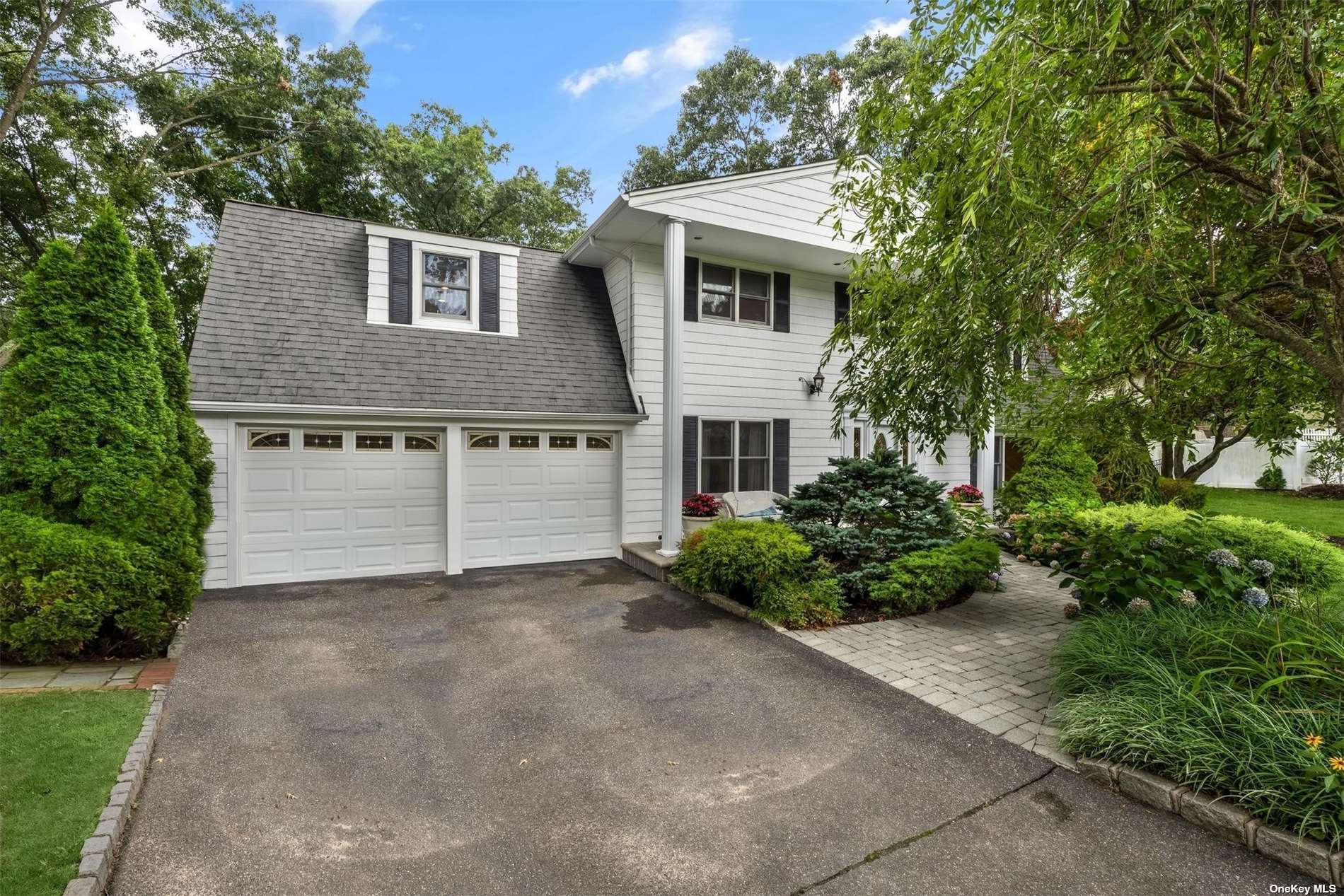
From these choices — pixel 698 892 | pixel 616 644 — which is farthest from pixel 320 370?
pixel 698 892

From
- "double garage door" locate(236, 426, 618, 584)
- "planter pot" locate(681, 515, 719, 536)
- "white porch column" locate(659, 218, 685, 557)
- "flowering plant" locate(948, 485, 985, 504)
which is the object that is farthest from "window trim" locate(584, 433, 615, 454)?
"flowering plant" locate(948, 485, 985, 504)


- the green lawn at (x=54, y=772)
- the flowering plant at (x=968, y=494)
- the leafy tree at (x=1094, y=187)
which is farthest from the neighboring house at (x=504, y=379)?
the green lawn at (x=54, y=772)

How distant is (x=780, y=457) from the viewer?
9609 mm

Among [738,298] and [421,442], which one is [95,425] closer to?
[421,442]

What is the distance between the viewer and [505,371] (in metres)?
8.23

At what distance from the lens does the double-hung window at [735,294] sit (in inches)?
362

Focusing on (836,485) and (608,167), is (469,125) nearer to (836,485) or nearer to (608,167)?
(608,167)

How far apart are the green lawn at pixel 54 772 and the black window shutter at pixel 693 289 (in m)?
7.35

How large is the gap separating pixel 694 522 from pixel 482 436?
3.18 meters

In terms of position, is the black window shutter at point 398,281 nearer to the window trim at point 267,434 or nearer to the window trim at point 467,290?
the window trim at point 467,290

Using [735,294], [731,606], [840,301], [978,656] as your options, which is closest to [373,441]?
[731,606]

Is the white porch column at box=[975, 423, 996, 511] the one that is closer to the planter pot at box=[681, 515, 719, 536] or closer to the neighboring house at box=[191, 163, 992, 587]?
the neighboring house at box=[191, 163, 992, 587]

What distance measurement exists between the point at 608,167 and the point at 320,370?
52.0 ft

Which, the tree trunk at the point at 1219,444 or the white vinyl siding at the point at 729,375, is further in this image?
the white vinyl siding at the point at 729,375
